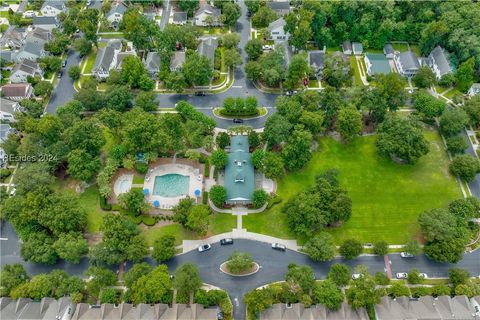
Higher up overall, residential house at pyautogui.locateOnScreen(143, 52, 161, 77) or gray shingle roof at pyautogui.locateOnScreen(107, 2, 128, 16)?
gray shingle roof at pyautogui.locateOnScreen(107, 2, 128, 16)

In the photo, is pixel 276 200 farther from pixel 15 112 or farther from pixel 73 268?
pixel 15 112

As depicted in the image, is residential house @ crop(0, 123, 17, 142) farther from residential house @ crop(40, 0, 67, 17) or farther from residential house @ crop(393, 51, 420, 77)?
residential house @ crop(393, 51, 420, 77)

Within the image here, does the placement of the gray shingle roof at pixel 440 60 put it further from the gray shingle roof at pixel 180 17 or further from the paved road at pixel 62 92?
the paved road at pixel 62 92

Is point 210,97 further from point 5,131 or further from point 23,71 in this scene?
point 23,71

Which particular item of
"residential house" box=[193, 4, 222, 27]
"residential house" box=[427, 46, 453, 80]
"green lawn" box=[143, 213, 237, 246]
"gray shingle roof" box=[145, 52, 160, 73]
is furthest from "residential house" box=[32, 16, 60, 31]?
"residential house" box=[427, 46, 453, 80]

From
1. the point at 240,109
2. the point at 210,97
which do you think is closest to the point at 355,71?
the point at 240,109

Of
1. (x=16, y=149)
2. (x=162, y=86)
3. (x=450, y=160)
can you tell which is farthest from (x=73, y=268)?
(x=450, y=160)

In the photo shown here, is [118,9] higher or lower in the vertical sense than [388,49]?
higher
